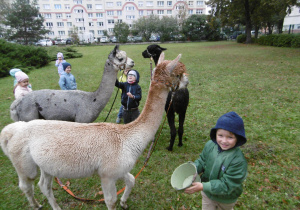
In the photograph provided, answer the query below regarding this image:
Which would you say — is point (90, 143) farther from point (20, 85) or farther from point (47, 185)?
point (20, 85)

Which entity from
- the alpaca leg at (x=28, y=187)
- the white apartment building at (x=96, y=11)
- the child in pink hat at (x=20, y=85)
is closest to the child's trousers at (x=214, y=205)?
the alpaca leg at (x=28, y=187)

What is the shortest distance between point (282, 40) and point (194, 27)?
82.2 ft

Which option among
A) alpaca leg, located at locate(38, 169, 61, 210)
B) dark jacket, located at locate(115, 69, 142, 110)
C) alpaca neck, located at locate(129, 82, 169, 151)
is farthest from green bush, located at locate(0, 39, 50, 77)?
alpaca neck, located at locate(129, 82, 169, 151)

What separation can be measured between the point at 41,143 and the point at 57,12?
6846 cm

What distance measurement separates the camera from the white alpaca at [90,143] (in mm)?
1986

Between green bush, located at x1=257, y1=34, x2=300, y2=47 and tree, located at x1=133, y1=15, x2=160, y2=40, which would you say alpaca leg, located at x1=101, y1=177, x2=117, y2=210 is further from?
tree, located at x1=133, y1=15, x2=160, y2=40

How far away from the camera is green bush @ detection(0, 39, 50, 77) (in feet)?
41.2

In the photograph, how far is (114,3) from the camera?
198 ft

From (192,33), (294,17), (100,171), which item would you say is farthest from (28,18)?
(294,17)

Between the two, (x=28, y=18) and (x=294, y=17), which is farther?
(x=294, y=17)

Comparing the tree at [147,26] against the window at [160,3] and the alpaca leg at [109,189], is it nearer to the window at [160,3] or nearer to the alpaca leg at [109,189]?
the window at [160,3]

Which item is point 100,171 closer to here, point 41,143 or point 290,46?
point 41,143

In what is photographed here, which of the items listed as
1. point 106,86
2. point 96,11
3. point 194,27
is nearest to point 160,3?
point 96,11

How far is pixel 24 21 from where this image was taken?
2873 cm
